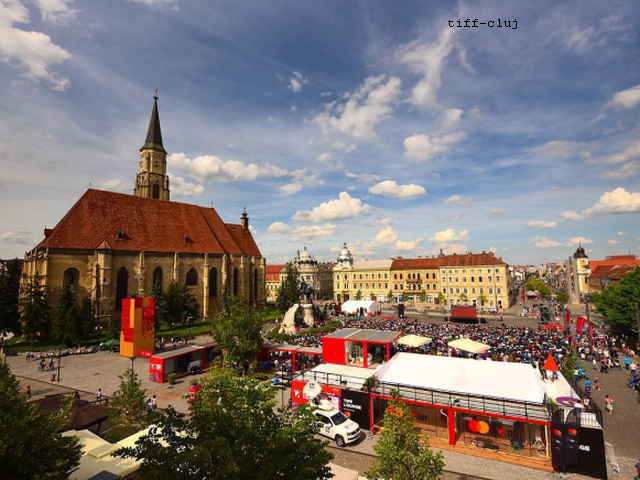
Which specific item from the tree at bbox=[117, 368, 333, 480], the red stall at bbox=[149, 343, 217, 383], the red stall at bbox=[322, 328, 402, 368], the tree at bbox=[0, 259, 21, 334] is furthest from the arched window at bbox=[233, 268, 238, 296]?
the tree at bbox=[117, 368, 333, 480]

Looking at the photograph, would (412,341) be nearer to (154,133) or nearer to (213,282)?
(213,282)

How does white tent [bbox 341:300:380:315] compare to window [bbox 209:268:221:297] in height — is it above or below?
below

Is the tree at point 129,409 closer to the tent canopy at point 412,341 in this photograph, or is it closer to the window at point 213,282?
the tent canopy at point 412,341

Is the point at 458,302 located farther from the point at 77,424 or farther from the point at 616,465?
the point at 77,424

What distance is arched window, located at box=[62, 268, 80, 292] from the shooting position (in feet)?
132

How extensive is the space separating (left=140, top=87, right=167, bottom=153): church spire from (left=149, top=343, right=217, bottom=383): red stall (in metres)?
49.9

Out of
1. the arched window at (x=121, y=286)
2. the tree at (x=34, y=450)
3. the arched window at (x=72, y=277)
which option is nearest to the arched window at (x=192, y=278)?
the arched window at (x=121, y=286)

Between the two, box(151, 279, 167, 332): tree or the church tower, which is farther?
the church tower

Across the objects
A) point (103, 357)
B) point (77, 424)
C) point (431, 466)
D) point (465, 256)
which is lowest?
point (103, 357)

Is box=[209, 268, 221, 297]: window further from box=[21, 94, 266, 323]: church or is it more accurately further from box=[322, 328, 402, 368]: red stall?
box=[322, 328, 402, 368]: red stall

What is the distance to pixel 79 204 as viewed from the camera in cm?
4447

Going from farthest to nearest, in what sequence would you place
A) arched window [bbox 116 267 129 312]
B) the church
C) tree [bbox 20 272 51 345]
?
1. arched window [bbox 116 267 129 312]
2. the church
3. tree [bbox 20 272 51 345]

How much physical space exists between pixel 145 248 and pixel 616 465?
50069mm

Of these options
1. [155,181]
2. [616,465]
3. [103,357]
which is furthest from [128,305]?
[155,181]
